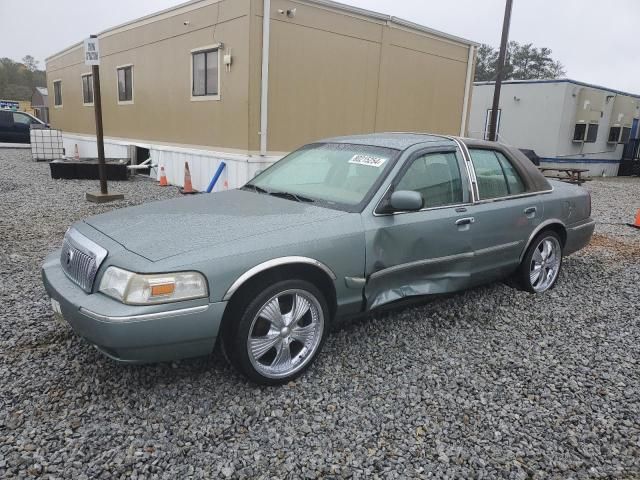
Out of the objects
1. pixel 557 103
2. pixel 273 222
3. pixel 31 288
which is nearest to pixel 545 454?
pixel 273 222

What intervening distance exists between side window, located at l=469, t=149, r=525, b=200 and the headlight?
→ 259 cm

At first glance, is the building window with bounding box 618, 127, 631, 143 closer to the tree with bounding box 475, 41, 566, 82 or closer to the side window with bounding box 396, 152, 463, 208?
the side window with bounding box 396, 152, 463, 208

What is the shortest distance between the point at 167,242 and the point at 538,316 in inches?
128

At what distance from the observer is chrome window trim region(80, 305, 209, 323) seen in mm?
2486

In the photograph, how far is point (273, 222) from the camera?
10.2ft

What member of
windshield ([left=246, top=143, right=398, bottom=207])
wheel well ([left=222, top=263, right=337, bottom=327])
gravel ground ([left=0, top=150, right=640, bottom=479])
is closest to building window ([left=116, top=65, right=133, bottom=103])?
gravel ground ([left=0, top=150, right=640, bottom=479])

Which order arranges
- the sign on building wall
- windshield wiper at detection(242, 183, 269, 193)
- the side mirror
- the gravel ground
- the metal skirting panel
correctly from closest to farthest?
the gravel ground < the side mirror < windshield wiper at detection(242, 183, 269, 193) < the sign on building wall < the metal skirting panel

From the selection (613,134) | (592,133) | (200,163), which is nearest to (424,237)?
(200,163)

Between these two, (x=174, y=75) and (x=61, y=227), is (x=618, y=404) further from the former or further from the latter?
(x=174, y=75)

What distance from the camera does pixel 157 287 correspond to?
2562 mm

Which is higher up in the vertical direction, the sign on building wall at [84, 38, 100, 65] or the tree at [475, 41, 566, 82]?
the tree at [475, 41, 566, 82]

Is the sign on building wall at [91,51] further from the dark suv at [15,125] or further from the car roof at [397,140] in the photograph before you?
the dark suv at [15,125]

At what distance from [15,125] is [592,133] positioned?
24625 millimetres

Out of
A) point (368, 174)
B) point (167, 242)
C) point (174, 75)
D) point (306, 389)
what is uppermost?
point (174, 75)
